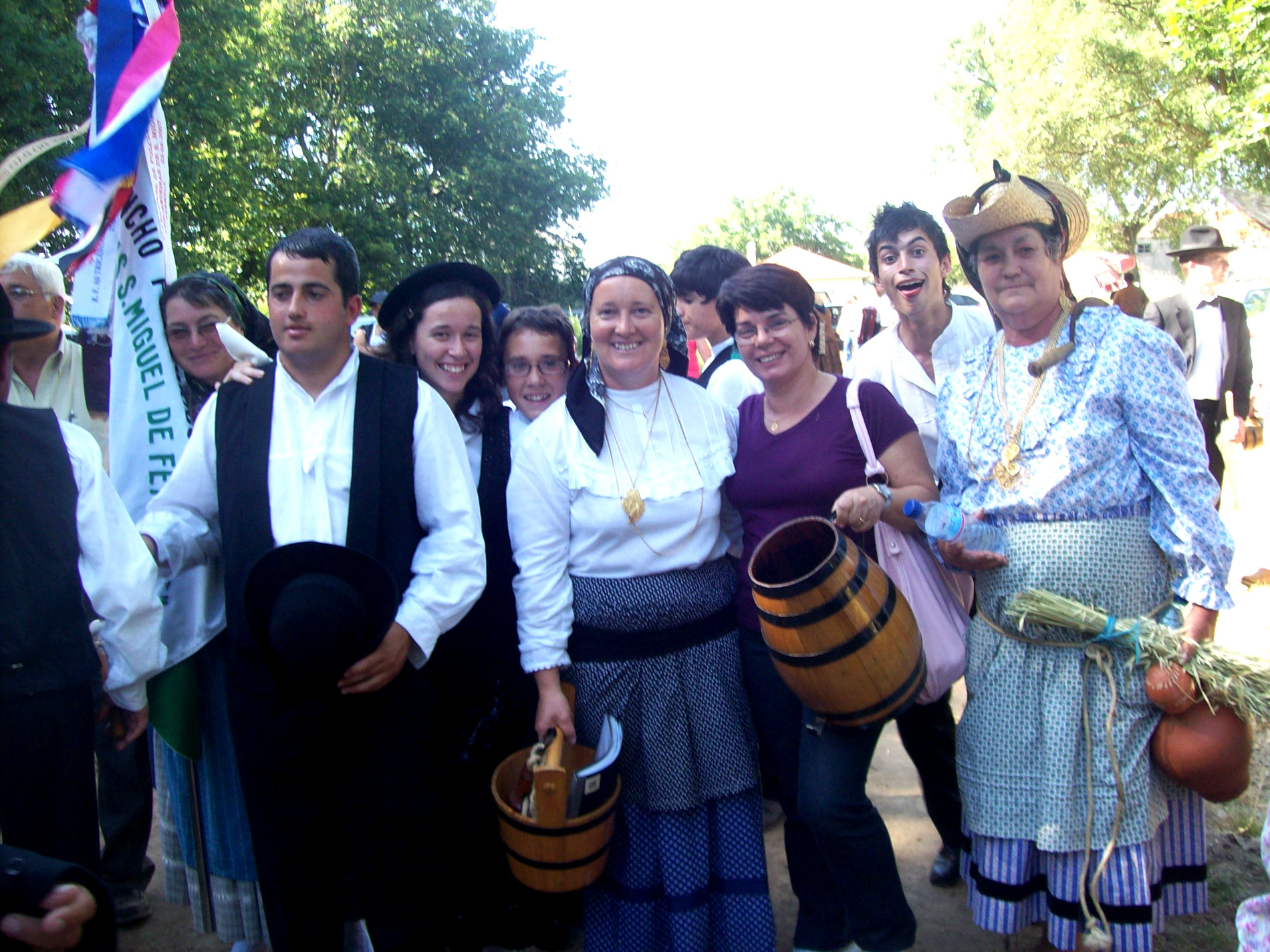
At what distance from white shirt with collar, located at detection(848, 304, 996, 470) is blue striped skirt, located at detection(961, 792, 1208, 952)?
133 centimetres

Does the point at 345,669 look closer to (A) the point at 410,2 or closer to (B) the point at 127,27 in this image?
(B) the point at 127,27

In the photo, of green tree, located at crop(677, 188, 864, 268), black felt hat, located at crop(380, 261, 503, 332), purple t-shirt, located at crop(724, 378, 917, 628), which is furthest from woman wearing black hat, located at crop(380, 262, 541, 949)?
green tree, located at crop(677, 188, 864, 268)

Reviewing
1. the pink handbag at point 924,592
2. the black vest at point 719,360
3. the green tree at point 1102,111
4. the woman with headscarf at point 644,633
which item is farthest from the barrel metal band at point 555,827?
the green tree at point 1102,111

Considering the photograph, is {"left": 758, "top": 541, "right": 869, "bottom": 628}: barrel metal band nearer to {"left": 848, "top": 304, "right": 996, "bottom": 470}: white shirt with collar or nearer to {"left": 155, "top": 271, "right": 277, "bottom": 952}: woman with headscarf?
{"left": 848, "top": 304, "right": 996, "bottom": 470}: white shirt with collar

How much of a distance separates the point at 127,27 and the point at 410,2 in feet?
99.4

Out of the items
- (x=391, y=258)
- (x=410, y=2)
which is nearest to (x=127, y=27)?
(x=391, y=258)

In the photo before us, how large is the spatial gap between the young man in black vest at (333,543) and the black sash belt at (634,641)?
369mm

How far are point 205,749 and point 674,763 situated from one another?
1542mm

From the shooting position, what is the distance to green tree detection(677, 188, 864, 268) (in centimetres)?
7538

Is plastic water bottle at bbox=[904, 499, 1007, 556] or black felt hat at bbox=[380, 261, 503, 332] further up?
black felt hat at bbox=[380, 261, 503, 332]

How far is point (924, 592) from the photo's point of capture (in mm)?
2578

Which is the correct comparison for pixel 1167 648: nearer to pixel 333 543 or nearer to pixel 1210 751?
pixel 1210 751

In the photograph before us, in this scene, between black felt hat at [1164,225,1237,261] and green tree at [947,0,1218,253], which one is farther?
green tree at [947,0,1218,253]

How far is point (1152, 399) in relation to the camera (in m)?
2.23
